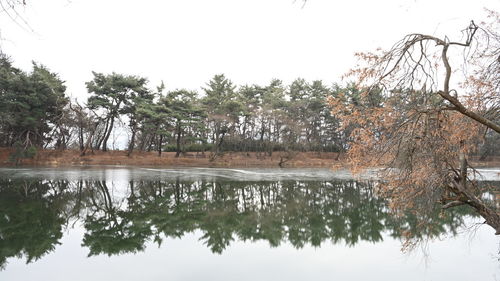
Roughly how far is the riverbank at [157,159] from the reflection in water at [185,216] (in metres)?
15.2

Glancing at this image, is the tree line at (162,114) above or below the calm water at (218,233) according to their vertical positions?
above

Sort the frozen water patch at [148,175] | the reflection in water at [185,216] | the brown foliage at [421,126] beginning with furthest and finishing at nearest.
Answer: the frozen water patch at [148,175]
the reflection in water at [185,216]
the brown foliage at [421,126]

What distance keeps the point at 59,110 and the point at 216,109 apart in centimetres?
1483

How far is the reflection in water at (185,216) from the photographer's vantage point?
793cm

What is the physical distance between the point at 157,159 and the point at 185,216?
23.9m

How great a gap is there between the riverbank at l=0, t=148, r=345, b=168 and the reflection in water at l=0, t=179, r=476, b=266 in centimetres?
1516

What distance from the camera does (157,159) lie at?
109ft

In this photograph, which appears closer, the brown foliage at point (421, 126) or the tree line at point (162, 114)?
the brown foliage at point (421, 126)

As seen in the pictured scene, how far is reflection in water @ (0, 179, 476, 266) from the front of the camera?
312 inches

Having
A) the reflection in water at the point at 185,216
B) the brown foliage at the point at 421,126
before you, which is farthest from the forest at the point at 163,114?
the brown foliage at the point at 421,126

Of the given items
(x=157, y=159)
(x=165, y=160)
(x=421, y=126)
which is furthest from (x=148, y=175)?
(x=421, y=126)

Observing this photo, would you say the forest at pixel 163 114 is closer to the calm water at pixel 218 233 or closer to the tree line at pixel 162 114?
the tree line at pixel 162 114

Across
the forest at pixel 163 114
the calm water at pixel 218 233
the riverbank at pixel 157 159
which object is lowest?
the calm water at pixel 218 233

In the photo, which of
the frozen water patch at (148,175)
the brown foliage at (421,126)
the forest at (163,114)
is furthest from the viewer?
the forest at (163,114)
